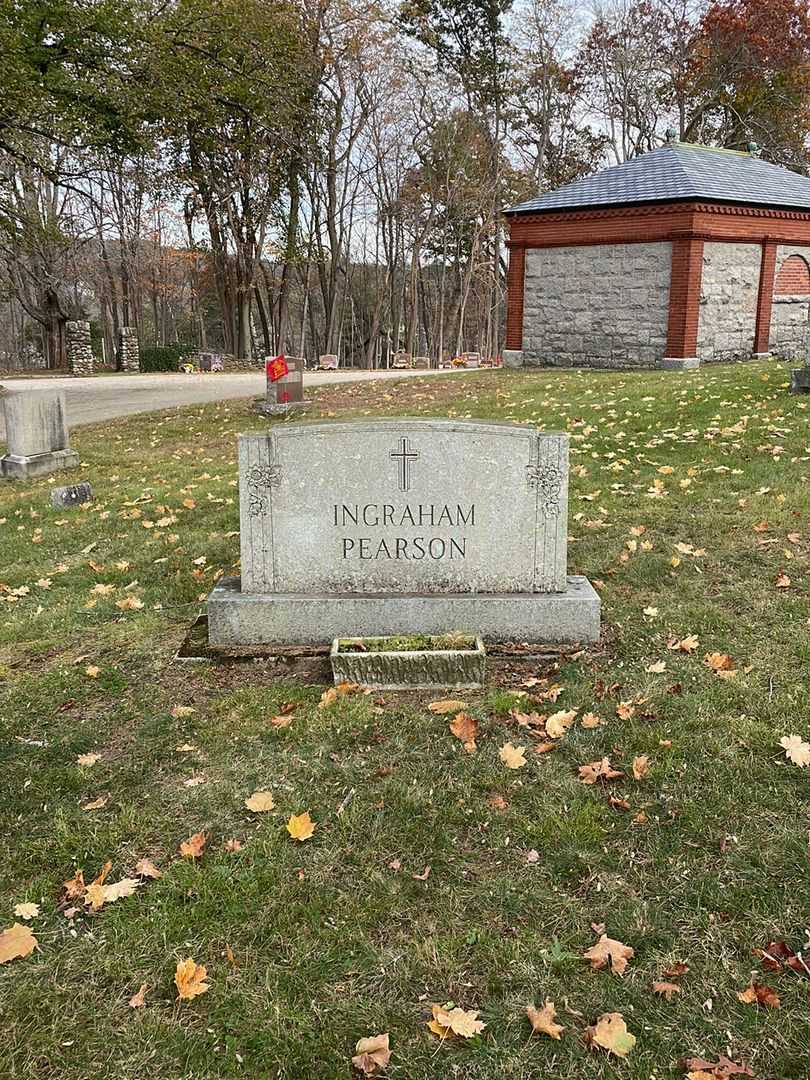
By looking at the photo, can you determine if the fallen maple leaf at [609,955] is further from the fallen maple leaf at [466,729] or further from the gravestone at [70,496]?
the gravestone at [70,496]

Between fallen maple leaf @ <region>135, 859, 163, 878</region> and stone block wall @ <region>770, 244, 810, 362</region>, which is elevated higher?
stone block wall @ <region>770, 244, 810, 362</region>

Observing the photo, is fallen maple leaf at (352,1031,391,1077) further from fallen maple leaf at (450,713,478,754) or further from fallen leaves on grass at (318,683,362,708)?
fallen leaves on grass at (318,683,362,708)

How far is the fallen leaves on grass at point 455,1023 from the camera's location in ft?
7.48

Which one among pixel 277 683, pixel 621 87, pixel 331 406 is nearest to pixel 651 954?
pixel 277 683

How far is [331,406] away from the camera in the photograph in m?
16.1

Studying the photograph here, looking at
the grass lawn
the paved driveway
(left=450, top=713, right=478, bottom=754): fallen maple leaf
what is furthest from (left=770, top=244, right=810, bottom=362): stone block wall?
(left=450, top=713, right=478, bottom=754): fallen maple leaf

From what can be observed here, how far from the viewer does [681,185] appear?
1828cm

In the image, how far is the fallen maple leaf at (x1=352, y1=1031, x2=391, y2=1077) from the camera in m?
2.18

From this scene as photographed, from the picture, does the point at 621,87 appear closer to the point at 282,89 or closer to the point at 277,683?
the point at 282,89

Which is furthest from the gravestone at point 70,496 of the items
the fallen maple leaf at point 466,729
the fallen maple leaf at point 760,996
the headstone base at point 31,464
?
the fallen maple leaf at point 760,996

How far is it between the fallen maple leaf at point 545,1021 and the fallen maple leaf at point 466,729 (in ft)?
4.46

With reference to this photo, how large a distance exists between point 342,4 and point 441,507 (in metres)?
38.5

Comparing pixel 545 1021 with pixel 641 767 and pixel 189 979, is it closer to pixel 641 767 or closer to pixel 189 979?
pixel 189 979

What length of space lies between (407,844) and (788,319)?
20.3m
